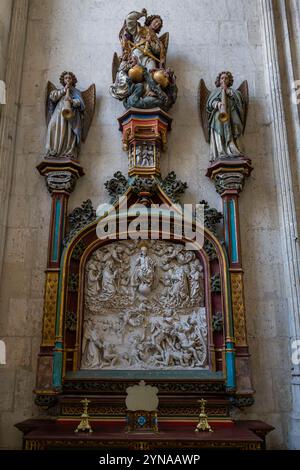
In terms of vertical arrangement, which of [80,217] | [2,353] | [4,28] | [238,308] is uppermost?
[4,28]

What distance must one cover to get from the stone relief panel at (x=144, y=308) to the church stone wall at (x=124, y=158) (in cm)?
68

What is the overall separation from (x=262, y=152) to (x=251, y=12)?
256 cm

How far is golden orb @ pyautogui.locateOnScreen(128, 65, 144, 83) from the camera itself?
661cm

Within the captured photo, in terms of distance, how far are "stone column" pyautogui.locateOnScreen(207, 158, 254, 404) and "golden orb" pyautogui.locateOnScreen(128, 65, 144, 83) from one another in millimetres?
1665

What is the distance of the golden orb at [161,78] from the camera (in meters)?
6.66

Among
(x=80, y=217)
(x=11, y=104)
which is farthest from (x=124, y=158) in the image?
(x=11, y=104)

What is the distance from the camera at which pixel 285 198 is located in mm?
6297

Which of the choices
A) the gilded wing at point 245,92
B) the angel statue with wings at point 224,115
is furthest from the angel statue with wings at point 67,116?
the gilded wing at point 245,92

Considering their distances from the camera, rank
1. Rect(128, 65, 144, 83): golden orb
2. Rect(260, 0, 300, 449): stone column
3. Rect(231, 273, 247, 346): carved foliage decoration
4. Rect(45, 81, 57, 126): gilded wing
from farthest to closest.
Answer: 1. Rect(45, 81, 57, 126): gilded wing
2. Rect(128, 65, 144, 83): golden orb
3. Rect(231, 273, 247, 346): carved foliage decoration
4. Rect(260, 0, 300, 449): stone column

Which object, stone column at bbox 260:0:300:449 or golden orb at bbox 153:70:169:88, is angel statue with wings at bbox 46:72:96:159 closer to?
golden orb at bbox 153:70:169:88

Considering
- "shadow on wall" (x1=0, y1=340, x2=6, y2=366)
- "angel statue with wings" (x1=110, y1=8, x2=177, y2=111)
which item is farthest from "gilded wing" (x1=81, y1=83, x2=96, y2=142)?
"shadow on wall" (x1=0, y1=340, x2=6, y2=366)

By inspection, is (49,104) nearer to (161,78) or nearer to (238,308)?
(161,78)

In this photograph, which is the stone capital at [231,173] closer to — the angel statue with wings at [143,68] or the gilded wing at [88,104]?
the angel statue with wings at [143,68]

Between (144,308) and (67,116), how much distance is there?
2897 mm
